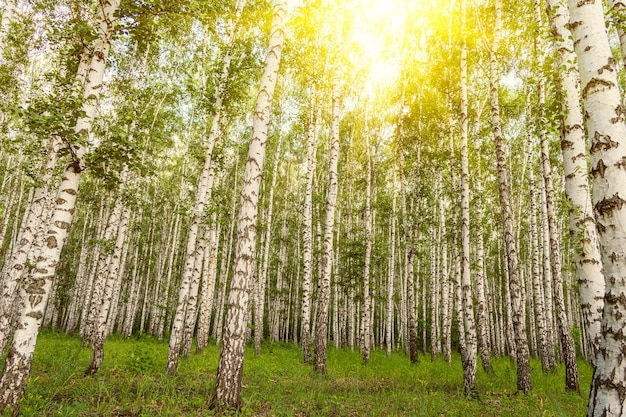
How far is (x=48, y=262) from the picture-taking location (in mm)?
5199

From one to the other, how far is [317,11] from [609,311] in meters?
13.9

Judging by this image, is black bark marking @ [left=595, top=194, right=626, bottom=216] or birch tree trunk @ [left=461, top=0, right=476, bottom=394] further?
birch tree trunk @ [left=461, top=0, right=476, bottom=394]

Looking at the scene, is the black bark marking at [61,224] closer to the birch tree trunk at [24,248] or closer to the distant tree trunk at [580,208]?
the birch tree trunk at [24,248]

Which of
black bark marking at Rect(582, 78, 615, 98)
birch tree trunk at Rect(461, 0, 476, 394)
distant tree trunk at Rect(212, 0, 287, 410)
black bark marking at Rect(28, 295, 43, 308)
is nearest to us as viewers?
black bark marking at Rect(582, 78, 615, 98)

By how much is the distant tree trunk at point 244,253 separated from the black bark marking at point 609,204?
15.0 ft

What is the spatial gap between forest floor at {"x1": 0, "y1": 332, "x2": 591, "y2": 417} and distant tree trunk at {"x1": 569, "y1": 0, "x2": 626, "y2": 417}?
2.47 metres

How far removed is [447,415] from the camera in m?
6.25

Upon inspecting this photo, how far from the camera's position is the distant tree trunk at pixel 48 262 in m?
4.79

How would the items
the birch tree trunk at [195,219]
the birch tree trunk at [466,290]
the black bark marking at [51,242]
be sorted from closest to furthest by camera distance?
the black bark marking at [51,242], the birch tree trunk at [466,290], the birch tree trunk at [195,219]

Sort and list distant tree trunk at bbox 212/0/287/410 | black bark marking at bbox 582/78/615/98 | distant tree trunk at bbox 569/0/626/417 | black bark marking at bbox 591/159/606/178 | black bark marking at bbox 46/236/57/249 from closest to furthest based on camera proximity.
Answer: distant tree trunk at bbox 569/0/626/417 → black bark marking at bbox 591/159/606/178 → black bark marking at bbox 582/78/615/98 → black bark marking at bbox 46/236/57/249 → distant tree trunk at bbox 212/0/287/410

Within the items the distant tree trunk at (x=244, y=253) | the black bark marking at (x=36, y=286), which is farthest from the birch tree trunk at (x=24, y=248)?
the distant tree trunk at (x=244, y=253)

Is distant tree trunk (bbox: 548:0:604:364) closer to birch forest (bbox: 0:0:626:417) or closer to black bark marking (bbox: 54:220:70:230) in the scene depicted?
birch forest (bbox: 0:0:626:417)

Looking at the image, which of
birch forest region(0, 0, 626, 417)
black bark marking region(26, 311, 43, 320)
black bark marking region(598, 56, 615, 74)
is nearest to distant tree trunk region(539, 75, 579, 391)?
birch forest region(0, 0, 626, 417)

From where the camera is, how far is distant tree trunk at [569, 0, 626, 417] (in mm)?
2555
